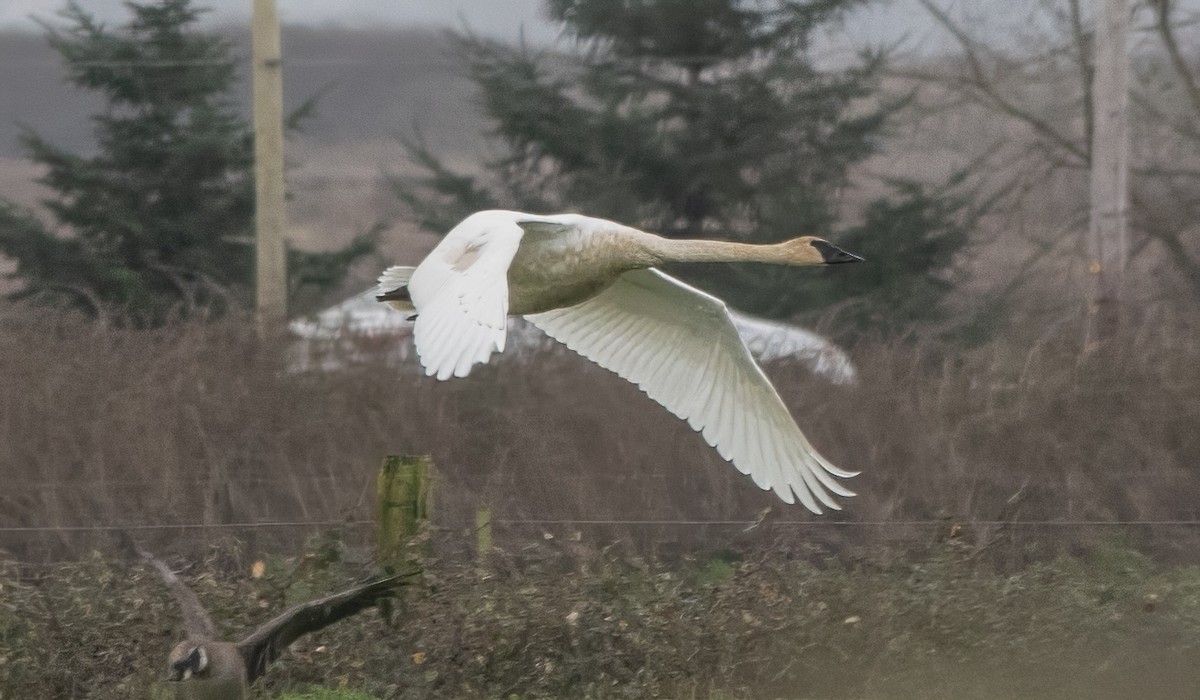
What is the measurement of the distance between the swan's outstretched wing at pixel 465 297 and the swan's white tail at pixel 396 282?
1.01 meters

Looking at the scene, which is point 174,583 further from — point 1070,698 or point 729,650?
point 1070,698

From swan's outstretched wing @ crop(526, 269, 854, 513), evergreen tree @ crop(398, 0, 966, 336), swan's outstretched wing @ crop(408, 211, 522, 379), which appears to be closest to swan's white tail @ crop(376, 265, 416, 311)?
swan's outstretched wing @ crop(526, 269, 854, 513)

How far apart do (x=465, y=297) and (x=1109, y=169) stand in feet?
26.9

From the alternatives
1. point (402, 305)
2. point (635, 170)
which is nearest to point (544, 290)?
point (402, 305)

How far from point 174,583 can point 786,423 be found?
2.65 metres

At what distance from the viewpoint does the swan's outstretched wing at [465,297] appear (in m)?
5.01

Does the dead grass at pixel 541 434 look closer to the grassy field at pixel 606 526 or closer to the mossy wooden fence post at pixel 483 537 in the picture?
the grassy field at pixel 606 526

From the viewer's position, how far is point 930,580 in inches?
281

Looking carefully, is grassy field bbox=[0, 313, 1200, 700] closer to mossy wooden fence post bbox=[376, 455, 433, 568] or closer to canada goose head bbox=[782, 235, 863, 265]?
mossy wooden fence post bbox=[376, 455, 433, 568]

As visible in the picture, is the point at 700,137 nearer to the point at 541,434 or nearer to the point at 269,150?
the point at 269,150

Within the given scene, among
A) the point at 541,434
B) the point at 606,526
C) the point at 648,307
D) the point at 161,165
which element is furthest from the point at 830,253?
the point at 161,165

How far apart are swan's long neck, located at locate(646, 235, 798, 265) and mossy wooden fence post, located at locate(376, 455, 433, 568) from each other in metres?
1.29

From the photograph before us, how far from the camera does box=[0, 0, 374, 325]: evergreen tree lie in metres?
15.0

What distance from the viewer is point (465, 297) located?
5.35m
